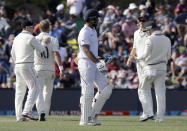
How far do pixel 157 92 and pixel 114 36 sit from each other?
11.3 m

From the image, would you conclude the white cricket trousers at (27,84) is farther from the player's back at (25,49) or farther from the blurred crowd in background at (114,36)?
the blurred crowd in background at (114,36)

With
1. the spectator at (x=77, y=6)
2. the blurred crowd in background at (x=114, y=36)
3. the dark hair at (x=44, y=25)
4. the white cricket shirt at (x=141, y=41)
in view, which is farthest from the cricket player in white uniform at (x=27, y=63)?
the spectator at (x=77, y=6)

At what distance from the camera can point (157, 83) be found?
622 inches

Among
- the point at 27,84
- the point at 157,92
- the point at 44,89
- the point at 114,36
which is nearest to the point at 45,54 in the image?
the point at 44,89

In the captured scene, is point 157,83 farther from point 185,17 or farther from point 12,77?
point 185,17

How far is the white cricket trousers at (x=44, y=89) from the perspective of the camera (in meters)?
15.5

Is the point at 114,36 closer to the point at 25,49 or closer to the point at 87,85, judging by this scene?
the point at 25,49

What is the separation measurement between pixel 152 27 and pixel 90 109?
324 centimetres

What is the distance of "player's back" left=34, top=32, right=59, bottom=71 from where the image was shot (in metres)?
15.9

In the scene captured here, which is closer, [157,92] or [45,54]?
[157,92]

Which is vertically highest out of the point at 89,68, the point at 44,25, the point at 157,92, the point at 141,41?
the point at 44,25

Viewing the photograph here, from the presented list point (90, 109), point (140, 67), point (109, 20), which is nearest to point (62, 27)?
point (109, 20)

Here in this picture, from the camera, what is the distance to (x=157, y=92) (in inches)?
619

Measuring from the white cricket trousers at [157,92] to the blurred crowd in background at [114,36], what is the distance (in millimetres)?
7255
